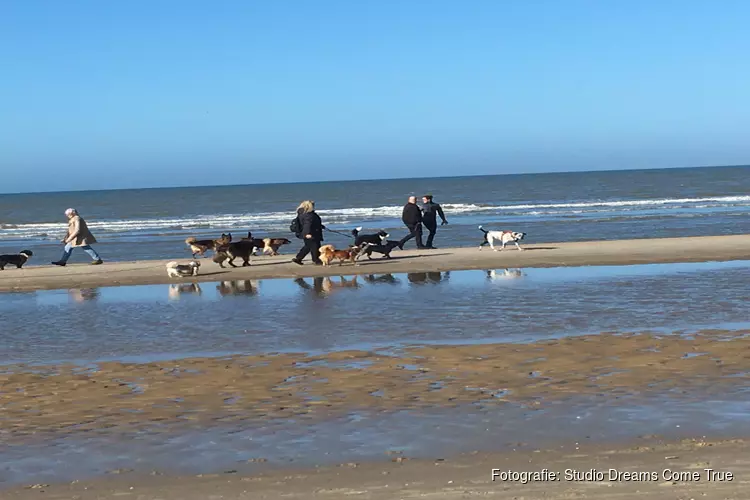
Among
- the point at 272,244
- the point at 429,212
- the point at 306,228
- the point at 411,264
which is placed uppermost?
the point at 429,212

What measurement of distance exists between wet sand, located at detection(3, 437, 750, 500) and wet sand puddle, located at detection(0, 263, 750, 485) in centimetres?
27

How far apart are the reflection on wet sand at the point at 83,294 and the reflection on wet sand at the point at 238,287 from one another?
199 centimetres

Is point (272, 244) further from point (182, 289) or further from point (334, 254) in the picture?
point (182, 289)

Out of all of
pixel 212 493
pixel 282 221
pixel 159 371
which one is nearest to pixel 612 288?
pixel 159 371

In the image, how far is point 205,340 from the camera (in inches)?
413

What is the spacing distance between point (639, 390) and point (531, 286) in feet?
23.6

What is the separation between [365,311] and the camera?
12.4 metres

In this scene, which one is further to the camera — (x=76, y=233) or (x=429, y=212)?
(x=429, y=212)

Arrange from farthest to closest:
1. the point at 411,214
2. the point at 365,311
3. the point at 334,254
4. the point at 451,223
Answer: the point at 451,223 → the point at 411,214 → the point at 334,254 → the point at 365,311

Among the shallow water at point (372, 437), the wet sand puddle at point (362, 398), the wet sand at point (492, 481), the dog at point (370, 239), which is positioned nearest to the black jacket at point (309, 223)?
the dog at point (370, 239)

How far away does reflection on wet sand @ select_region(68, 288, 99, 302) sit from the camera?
15059 millimetres

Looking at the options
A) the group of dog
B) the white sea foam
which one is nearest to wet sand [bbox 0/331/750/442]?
the group of dog

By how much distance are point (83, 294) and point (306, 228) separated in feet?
14.3

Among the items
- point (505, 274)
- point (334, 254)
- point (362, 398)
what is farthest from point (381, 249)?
point (362, 398)
